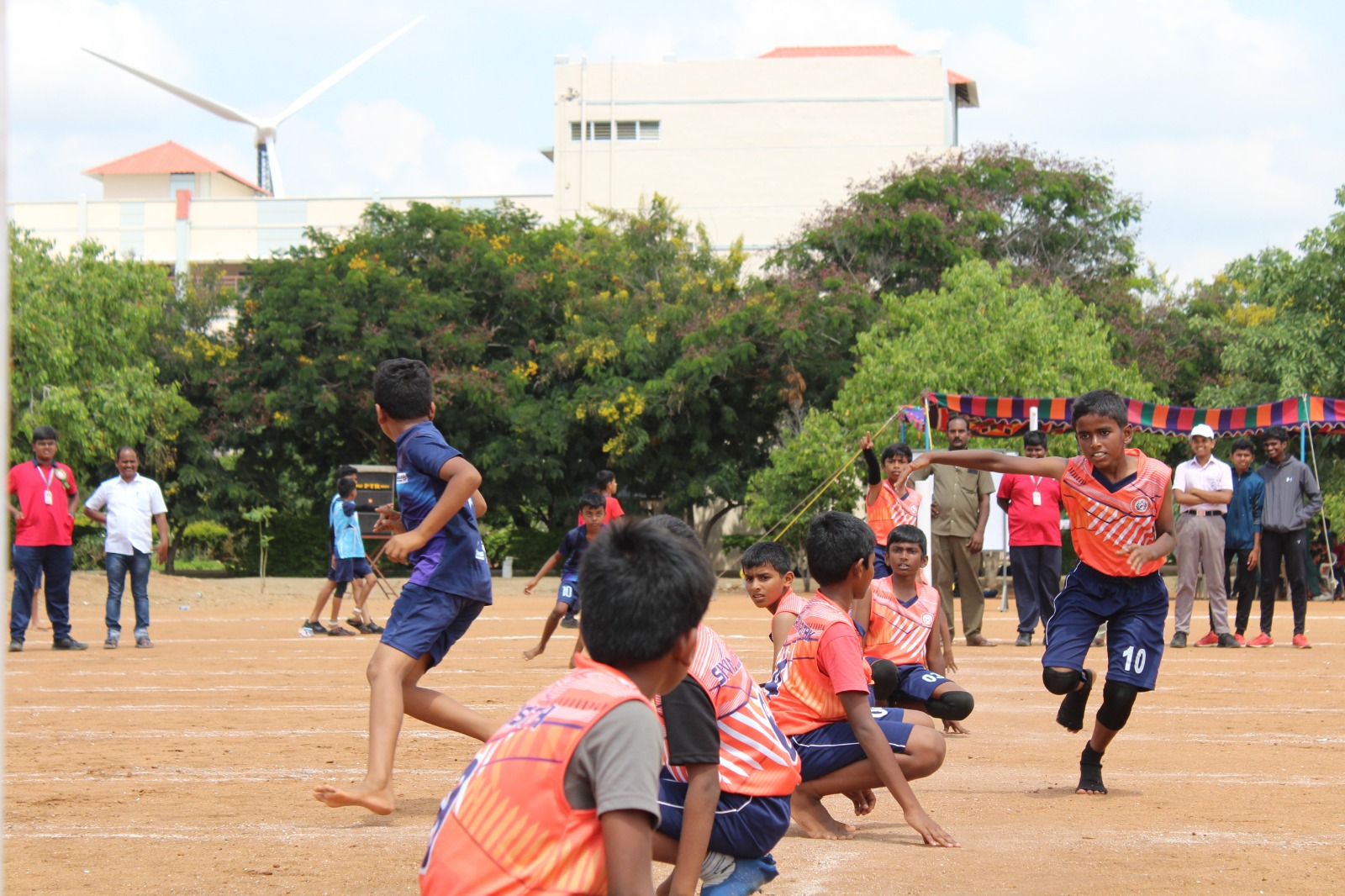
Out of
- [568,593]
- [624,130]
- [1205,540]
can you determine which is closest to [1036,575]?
[1205,540]

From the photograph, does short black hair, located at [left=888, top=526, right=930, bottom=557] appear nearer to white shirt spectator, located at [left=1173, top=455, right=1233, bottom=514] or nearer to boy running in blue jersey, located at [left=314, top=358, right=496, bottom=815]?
boy running in blue jersey, located at [left=314, top=358, right=496, bottom=815]

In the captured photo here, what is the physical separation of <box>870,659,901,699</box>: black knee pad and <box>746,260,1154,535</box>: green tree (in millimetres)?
20351

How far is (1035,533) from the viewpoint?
14094 mm

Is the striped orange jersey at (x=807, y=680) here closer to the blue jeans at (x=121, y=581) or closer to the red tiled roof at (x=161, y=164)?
the blue jeans at (x=121, y=581)

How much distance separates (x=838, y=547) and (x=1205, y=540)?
34.7ft

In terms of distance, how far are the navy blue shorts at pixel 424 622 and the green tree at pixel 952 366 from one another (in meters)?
21.6

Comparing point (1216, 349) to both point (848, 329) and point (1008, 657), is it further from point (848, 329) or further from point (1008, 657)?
point (1008, 657)

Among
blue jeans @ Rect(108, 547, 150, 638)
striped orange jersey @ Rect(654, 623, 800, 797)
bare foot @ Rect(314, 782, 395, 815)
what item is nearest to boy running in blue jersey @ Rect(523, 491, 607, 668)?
blue jeans @ Rect(108, 547, 150, 638)

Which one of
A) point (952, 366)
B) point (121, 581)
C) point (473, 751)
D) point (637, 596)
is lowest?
point (473, 751)

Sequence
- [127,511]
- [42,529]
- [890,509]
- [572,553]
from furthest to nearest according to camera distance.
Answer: [127,511], [42,529], [572,553], [890,509]

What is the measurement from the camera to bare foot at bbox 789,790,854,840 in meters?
5.39

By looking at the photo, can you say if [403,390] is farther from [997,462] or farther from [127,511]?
[127,511]

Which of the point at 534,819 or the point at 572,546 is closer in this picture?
the point at 534,819

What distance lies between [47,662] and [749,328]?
24.3 metres
